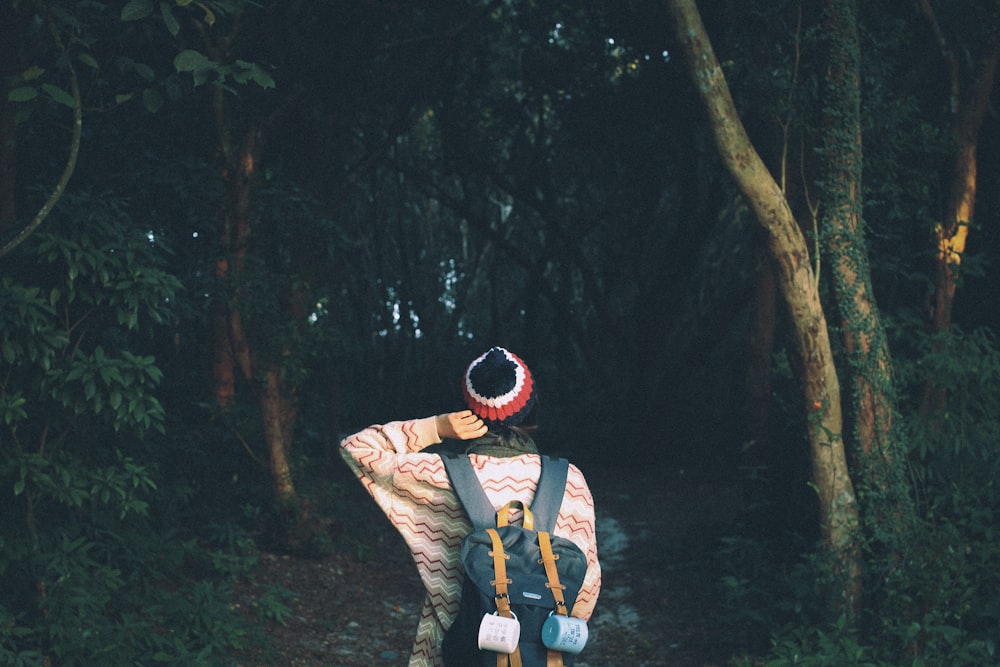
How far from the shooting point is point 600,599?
352 inches

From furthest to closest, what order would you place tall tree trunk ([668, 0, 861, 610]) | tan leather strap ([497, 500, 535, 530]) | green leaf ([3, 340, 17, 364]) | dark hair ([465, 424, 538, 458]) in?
tall tree trunk ([668, 0, 861, 610]), green leaf ([3, 340, 17, 364]), dark hair ([465, 424, 538, 458]), tan leather strap ([497, 500, 535, 530])

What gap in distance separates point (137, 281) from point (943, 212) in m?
5.53

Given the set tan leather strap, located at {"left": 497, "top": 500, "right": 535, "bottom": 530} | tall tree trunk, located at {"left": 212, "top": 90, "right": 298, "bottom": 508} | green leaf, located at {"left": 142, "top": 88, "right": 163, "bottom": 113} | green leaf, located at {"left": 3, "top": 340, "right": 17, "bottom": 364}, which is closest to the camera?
tan leather strap, located at {"left": 497, "top": 500, "right": 535, "bottom": 530}

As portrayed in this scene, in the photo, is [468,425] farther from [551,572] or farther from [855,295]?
[855,295]

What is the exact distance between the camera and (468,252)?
22656 mm

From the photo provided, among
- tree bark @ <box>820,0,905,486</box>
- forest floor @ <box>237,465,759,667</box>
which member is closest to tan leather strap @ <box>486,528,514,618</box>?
tree bark @ <box>820,0,905,486</box>

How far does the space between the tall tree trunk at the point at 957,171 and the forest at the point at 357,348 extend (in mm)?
21

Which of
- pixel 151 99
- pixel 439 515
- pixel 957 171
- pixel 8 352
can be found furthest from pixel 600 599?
pixel 439 515

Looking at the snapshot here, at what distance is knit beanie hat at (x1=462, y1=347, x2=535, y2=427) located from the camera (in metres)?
3.05

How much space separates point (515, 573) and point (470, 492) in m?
0.28

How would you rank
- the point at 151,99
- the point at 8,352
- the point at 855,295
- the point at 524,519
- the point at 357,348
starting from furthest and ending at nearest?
the point at 357,348 < the point at 855,295 < the point at 8,352 < the point at 151,99 < the point at 524,519

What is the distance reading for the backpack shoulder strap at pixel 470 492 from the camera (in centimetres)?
302

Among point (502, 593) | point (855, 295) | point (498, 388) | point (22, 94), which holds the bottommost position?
point (502, 593)

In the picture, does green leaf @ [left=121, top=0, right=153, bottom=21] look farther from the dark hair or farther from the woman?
the dark hair
